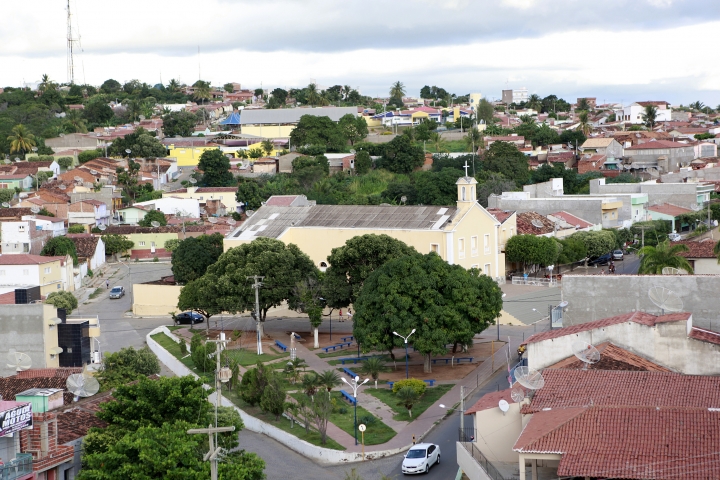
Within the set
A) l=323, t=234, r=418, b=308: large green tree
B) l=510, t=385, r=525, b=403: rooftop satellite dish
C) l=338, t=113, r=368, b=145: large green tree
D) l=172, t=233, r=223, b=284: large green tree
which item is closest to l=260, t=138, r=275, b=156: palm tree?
l=338, t=113, r=368, b=145: large green tree

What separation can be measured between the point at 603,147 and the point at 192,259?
67.4 m

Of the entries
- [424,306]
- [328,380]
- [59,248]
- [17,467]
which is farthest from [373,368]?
[59,248]

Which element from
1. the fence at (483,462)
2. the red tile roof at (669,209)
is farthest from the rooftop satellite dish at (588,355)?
the red tile roof at (669,209)

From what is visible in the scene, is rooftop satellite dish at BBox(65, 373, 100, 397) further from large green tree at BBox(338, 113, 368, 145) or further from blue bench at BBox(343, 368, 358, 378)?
large green tree at BBox(338, 113, 368, 145)

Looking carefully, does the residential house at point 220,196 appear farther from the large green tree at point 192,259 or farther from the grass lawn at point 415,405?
the grass lawn at point 415,405

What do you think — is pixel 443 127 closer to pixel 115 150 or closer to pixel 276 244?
pixel 115 150

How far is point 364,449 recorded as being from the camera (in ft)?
101

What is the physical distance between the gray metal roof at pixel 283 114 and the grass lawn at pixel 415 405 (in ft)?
303

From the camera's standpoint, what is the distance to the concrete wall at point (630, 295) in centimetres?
2950

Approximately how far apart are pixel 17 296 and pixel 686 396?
105 feet

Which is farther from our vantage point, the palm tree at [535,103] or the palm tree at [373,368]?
the palm tree at [535,103]

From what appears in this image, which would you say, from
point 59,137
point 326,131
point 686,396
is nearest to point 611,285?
point 686,396

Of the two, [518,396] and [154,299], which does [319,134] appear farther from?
[518,396]

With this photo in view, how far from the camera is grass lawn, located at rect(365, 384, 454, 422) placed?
34522 millimetres
